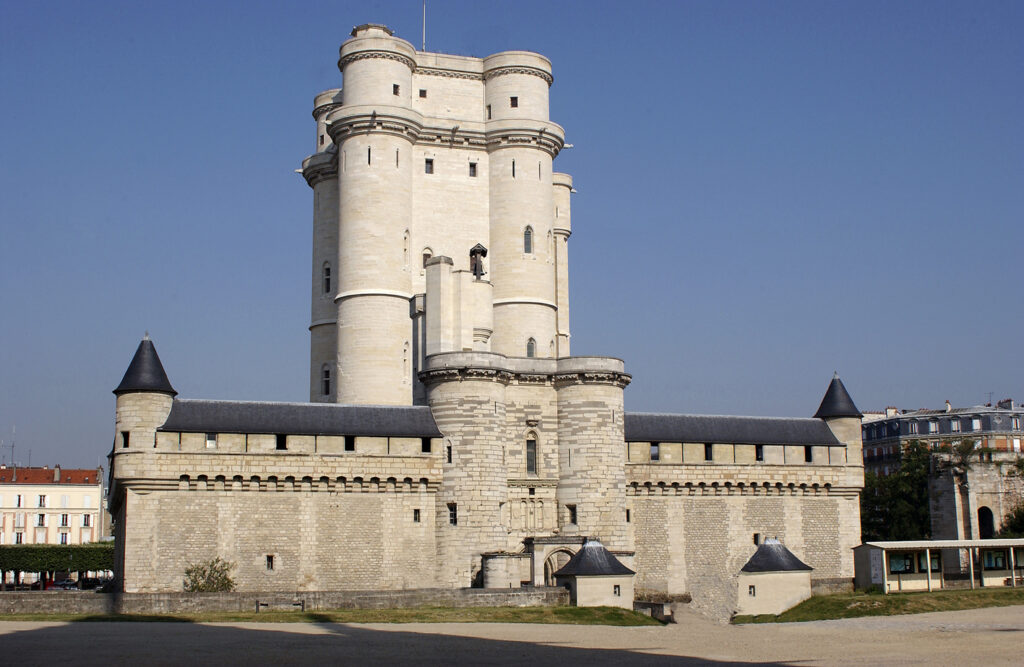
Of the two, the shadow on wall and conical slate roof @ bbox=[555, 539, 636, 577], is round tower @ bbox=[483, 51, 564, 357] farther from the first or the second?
the shadow on wall

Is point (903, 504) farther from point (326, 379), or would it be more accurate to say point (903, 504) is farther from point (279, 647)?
point (279, 647)

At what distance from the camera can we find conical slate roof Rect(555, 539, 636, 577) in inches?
1508

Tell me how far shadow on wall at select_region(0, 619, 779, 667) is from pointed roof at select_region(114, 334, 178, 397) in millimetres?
9030

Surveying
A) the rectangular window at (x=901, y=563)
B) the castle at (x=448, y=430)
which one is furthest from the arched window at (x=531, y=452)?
the rectangular window at (x=901, y=563)

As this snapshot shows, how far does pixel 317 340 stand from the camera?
164ft

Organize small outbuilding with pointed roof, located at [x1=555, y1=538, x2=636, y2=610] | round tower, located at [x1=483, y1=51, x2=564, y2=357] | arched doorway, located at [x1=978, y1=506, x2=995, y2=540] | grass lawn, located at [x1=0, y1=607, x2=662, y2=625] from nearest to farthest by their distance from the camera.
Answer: grass lawn, located at [x1=0, y1=607, x2=662, y2=625] < small outbuilding with pointed roof, located at [x1=555, y1=538, x2=636, y2=610] < round tower, located at [x1=483, y1=51, x2=564, y2=357] < arched doorway, located at [x1=978, y1=506, x2=995, y2=540]

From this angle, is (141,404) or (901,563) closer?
→ (141,404)

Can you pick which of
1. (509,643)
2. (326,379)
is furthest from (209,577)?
(326,379)

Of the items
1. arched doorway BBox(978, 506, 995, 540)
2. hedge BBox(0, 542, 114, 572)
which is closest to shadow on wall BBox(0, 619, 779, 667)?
→ hedge BBox(0, 542, 114, 572)

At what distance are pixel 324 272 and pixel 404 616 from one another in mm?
19487

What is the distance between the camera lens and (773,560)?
42250 millimetres

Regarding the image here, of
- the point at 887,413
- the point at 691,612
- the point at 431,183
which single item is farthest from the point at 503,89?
the point at 887,413

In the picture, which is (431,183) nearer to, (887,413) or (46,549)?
(46,549)

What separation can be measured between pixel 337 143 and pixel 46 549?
27.6 meters
